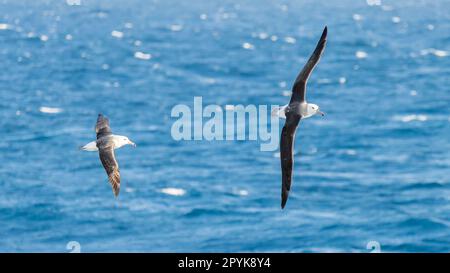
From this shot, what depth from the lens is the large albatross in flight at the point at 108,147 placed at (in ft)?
73.4

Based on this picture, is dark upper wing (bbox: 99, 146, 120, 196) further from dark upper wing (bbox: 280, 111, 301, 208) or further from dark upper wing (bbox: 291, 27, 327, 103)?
dark upper wing (bbox: 291, 27, 327, 103)

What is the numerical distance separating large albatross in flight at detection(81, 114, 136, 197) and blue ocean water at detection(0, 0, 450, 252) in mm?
36155

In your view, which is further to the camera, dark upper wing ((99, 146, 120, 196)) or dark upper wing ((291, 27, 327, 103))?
dark upper wing ((99, 146, 120, 196))

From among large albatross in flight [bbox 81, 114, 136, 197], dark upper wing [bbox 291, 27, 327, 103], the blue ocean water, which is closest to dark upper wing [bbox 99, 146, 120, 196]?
large albatross in flight [bbox 81, 114, 136, 197]

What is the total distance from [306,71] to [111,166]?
15.3 ft

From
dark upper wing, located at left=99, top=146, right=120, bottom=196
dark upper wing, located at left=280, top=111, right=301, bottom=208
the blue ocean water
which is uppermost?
dark upper wing, located at left=280, top=111, right=301, bottom=208

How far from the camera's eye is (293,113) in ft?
72.1

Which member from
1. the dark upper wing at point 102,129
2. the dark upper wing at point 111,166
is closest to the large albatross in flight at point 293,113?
the dark upper wing at point 111,166

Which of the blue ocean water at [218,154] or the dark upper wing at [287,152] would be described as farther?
the blue ocean water at [218,154]

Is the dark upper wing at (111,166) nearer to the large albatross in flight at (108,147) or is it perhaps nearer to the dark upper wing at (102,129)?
the large albatross in flight at (108,147)

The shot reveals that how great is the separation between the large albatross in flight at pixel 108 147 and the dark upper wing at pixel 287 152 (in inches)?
139

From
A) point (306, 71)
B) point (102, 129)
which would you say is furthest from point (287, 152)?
point (102, 129)

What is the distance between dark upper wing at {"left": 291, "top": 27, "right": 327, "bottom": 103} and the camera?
21.2 metres

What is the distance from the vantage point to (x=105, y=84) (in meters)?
122
